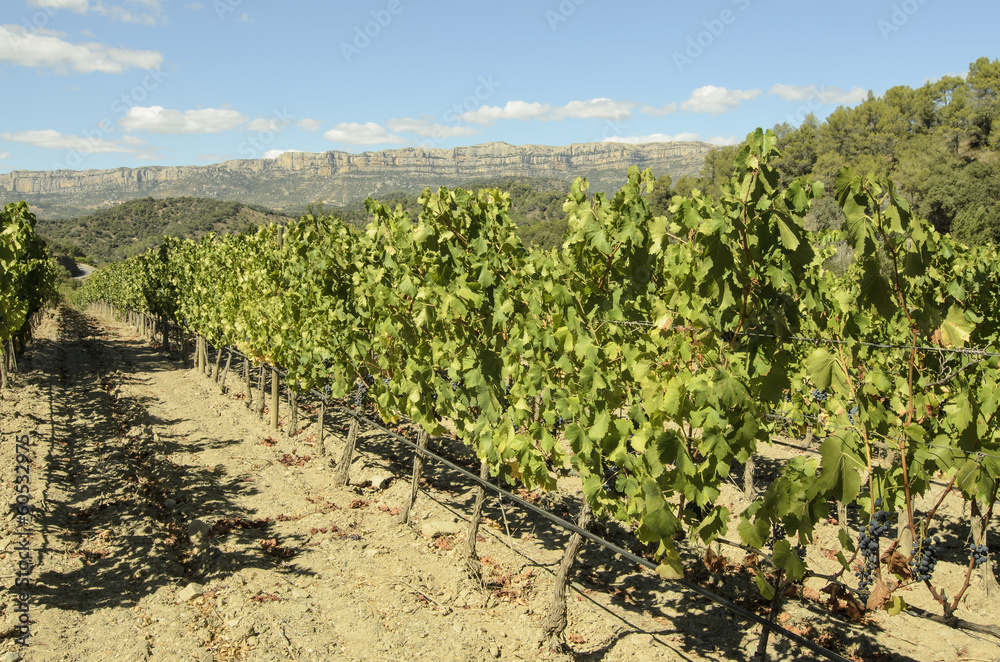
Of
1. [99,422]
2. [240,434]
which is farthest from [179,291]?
[240,434]

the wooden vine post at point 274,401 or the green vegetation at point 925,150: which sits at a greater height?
the green vegetation at point 925,150

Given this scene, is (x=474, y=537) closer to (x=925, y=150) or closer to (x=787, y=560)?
(x=787, y=560)

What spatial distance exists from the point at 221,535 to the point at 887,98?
74944mm

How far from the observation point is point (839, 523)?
8.66 m

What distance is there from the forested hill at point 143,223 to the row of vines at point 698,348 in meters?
125

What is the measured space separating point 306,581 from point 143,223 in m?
159

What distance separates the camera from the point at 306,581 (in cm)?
616

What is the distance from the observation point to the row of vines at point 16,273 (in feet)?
30.8

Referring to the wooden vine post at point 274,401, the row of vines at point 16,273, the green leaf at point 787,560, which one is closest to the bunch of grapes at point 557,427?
the green leaf at point 787,560

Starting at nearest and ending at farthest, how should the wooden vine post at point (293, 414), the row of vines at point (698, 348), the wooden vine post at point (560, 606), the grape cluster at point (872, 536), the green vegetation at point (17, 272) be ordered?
1. the row of vines at point (698, 348)
2. the grape cluster at point (872, 536)
3. the wooden vine post at point (560, 606)
4. the green vegetation at point (17, 272)
5. the wooden vine post at point (293, 414)

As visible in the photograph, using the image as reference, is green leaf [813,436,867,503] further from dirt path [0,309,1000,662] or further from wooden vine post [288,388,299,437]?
wooden vine post [288,388,299,437]

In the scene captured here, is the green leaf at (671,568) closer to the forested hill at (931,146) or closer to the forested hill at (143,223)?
the forested hill at (931,146)
